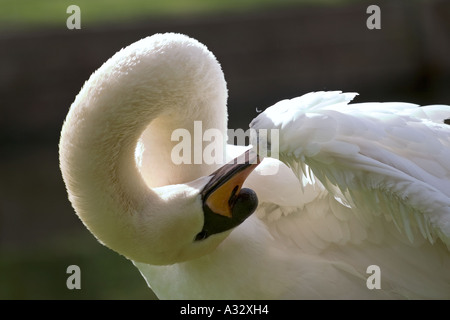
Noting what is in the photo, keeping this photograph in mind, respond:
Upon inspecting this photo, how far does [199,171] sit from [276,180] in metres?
0.27

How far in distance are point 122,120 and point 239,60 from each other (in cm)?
542

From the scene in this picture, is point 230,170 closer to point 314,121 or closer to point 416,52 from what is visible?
point 314,121

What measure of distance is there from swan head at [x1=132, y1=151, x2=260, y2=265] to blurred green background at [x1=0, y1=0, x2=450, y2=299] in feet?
13.3

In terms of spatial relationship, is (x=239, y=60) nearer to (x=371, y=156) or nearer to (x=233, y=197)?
(x=233, y=197)

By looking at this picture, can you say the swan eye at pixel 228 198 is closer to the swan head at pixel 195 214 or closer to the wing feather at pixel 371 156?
the swan head at pixel 195 214

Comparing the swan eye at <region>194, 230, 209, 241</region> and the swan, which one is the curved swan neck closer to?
the swan

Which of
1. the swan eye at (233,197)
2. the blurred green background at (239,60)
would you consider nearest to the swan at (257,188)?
the swan eye at (233,197)

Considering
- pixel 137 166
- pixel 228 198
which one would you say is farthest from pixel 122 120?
pixel 228 198

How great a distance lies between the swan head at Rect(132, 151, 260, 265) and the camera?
2.72 metres

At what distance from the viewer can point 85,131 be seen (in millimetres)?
2574

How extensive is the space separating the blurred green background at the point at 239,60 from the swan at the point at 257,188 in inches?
156

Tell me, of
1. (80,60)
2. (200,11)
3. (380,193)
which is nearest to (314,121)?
(380,193)

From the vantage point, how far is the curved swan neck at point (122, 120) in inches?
102

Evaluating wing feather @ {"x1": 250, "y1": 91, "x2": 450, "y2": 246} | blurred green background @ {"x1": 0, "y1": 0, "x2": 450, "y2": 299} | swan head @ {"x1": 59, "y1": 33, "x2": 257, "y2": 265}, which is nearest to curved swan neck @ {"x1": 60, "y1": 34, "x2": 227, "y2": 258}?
swan head @ {"x1": 59, "y1": 33, "x2": 257, "y2": 265}
